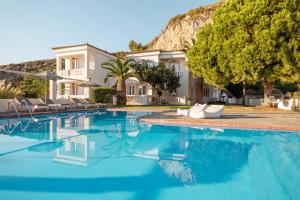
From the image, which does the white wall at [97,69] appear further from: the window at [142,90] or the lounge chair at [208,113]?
the lounge chair at [208,113]

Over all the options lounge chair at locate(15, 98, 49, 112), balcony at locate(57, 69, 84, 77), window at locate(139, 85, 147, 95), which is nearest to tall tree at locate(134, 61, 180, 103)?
window at locate(139, 85, 147, 95)

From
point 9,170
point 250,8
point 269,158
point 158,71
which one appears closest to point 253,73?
point 250,8

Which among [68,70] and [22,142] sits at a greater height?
[68,70]

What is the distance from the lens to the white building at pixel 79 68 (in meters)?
32.4

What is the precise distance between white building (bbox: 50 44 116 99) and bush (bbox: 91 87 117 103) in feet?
5.49

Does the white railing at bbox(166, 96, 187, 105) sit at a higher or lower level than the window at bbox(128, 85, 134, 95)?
lower

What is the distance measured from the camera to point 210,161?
7387mm

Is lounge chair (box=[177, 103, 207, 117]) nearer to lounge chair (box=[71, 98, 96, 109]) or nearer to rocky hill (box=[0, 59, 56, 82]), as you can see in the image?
lounge chair (box=[71, 98, 96, 109])

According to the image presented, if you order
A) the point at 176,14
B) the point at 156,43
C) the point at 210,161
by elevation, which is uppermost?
the point at 176,14

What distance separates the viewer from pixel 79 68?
35.5m

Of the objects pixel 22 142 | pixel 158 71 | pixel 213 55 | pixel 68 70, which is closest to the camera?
pixel 22 142

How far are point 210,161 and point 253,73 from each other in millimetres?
17388

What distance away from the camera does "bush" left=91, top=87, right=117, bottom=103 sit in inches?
1221

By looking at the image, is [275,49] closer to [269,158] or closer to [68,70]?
[269,158]
